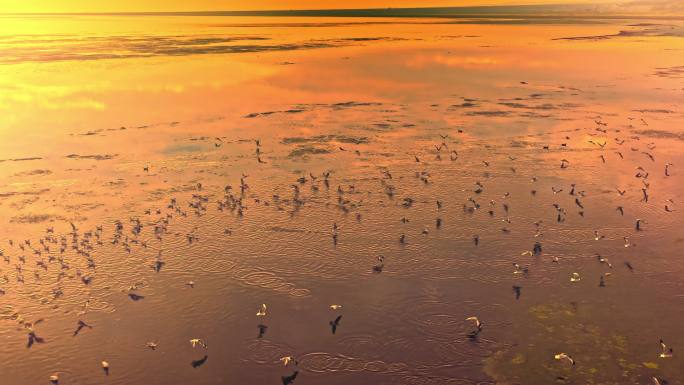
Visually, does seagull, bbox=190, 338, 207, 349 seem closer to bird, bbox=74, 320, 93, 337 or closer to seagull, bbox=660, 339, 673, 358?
bird, bbox=74, 320, 93, 337

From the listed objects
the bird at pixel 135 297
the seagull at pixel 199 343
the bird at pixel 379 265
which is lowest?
the seagull at pixel 199 343

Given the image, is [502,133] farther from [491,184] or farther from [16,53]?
[16,53]

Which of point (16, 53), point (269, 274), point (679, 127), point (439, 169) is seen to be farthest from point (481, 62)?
point (16, 53)

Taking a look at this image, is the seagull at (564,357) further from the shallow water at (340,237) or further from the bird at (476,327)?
the bird at (476,327)

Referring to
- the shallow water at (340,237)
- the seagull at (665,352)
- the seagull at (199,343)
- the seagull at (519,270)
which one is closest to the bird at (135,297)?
the shallow water at (340,237)

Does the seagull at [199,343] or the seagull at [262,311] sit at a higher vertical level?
the seagull at [262,311]

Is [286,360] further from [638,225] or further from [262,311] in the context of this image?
[638,225]
